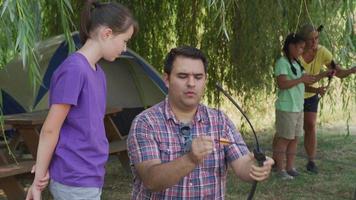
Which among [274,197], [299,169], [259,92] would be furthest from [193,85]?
[259,92]

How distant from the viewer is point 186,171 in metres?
1.84

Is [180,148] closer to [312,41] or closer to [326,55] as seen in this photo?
[312,41]

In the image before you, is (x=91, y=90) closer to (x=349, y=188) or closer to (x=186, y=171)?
(x=186, y=171)

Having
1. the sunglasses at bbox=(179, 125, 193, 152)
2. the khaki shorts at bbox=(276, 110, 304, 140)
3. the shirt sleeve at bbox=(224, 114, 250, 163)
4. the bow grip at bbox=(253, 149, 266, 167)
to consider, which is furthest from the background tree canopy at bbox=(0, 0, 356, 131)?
the bow grip at bbox=(253, 149, 266, 167)

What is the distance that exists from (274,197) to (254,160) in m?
2.55

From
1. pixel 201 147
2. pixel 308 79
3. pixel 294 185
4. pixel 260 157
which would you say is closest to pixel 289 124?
pixel 308 79

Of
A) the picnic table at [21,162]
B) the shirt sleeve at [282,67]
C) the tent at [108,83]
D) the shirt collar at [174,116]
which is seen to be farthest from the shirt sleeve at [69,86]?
the shirt sleeve at [282,67]

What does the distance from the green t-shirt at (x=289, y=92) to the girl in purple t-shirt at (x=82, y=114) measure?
268 centimetres

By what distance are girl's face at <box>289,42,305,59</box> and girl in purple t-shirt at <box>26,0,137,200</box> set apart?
2672 millimetres

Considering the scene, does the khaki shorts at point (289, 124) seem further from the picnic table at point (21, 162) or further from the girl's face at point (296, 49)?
the picnic table at point (21, 162)

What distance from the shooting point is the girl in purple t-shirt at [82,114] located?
6.71 ft

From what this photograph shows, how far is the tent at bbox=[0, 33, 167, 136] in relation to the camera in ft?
15.3

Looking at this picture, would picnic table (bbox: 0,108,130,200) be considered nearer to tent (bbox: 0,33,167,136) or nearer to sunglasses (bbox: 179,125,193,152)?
tent (bbox: 0,33,167,136)

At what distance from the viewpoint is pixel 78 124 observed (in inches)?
82.4
